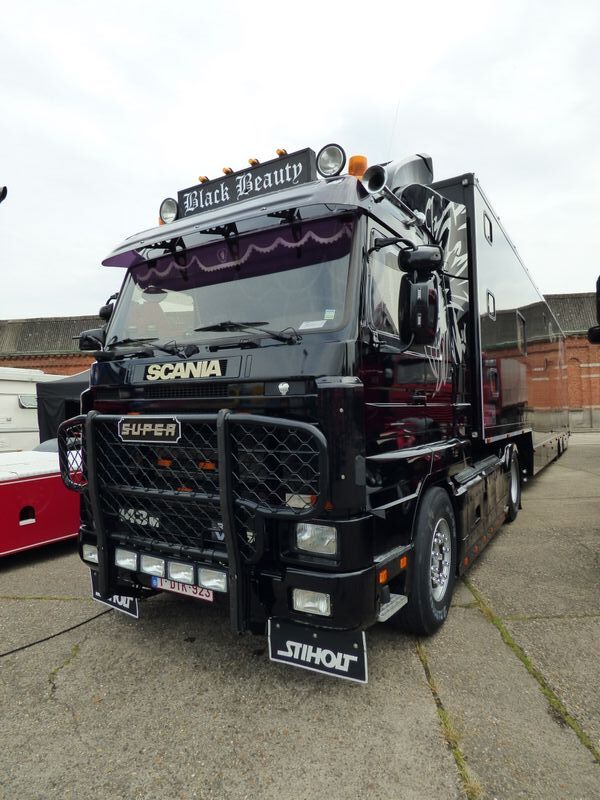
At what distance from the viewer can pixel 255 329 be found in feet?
9.75

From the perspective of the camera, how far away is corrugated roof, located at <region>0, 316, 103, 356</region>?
30391mm

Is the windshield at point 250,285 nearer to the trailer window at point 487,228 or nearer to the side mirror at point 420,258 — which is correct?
the side mirror at point 420,258

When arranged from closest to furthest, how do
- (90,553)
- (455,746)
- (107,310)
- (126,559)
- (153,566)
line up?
1. (455,746)
2. (153,566)
3. (126,559)
4. (90,553)
5. (107,310)

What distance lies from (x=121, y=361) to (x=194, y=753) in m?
2.23

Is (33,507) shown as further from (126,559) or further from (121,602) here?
(126,559)

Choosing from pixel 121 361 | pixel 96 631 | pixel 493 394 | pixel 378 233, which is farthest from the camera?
pixel 493 394

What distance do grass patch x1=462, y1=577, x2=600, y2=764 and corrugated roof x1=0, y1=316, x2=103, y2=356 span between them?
1182 inches

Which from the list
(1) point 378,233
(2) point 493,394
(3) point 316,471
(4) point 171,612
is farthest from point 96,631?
(2) point 493,394

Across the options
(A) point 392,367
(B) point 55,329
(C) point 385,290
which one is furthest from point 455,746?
(B) point 55,329

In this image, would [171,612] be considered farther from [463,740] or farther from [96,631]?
[463,740]

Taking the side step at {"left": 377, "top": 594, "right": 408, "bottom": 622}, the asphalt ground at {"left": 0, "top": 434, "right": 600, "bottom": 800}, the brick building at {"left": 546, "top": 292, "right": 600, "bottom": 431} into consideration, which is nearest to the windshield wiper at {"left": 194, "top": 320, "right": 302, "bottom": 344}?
the side step at {"left": 377, "top": 594, "right": 408, "bottom": 622}

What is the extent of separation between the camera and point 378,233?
3.11 m

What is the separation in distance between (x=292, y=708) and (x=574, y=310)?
3445 centimetres

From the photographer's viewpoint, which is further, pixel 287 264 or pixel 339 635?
pixel 287 264
